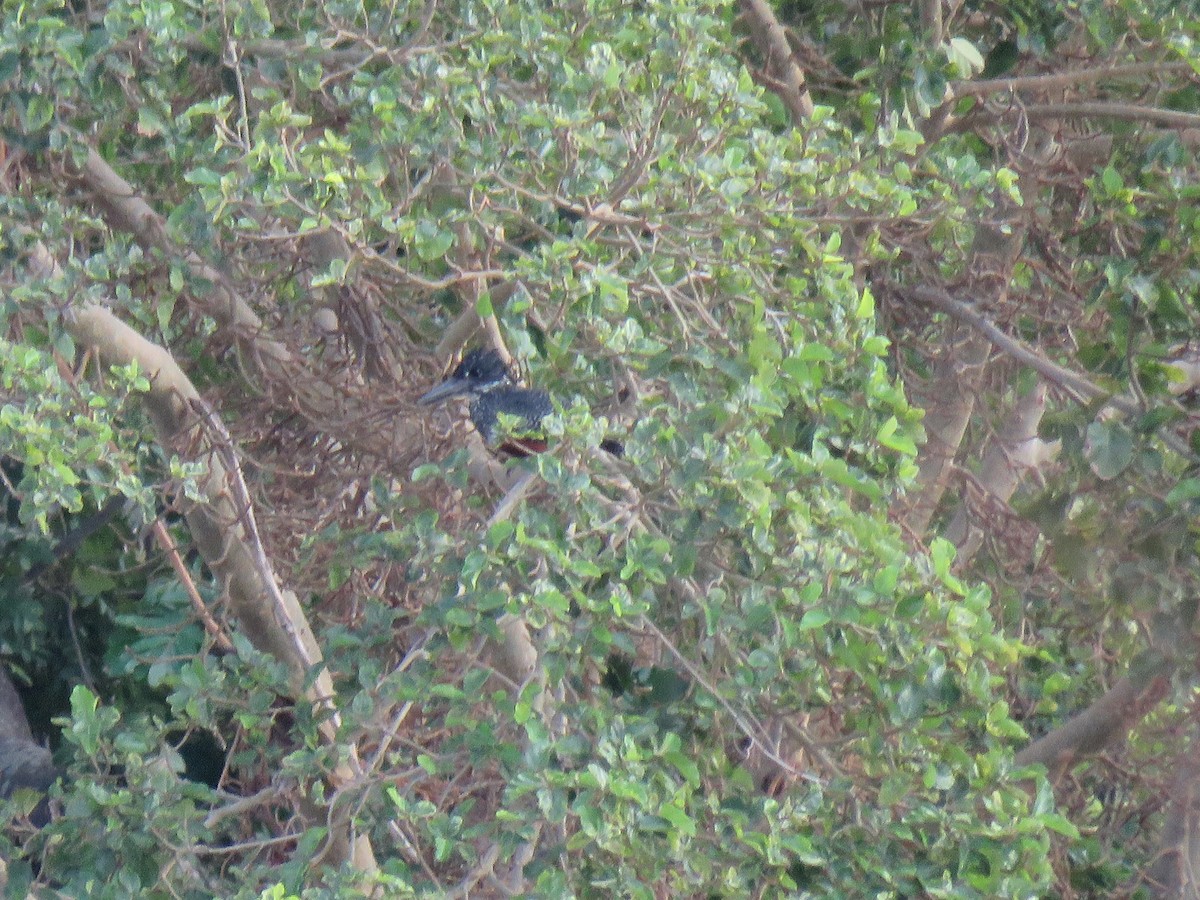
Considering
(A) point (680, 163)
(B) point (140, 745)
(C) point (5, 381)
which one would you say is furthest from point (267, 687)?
(A) point (680, 163)

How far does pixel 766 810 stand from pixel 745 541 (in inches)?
18.6

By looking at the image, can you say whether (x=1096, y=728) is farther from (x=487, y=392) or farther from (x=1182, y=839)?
(x=487, y=392)

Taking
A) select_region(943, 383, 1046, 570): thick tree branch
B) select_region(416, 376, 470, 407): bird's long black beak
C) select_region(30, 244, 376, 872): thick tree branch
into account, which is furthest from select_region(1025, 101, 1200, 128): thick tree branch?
select_region(30, 244, 376, 872): thick tree branch

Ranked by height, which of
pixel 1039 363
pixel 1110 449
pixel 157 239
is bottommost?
pixel 1039 363

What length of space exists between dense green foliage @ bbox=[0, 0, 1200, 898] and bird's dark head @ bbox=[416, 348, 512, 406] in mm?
220

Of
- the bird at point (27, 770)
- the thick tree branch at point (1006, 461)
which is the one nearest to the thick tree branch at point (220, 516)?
the bird at point (27, 770)

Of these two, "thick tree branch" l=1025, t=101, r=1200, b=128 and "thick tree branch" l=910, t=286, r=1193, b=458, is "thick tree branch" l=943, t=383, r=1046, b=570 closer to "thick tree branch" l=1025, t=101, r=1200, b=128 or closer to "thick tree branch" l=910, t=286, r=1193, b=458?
"thick tree branch" l=910, t=286, r=1193, b=458

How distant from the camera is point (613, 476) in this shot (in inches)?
110

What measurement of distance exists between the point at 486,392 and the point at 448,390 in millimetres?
105

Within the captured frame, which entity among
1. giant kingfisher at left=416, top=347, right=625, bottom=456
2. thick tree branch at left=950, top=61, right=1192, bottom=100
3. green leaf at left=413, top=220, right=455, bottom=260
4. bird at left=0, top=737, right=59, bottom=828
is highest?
green leaf at left=413, top=220, right=455, bottom=260

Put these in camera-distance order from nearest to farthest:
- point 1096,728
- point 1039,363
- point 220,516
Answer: point 220,516 → point 1039,363 → point 1096,728

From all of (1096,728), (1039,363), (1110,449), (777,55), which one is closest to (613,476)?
(1110,449)

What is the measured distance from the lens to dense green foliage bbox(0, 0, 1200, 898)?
8.30ft

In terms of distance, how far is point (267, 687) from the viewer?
10.1ft
